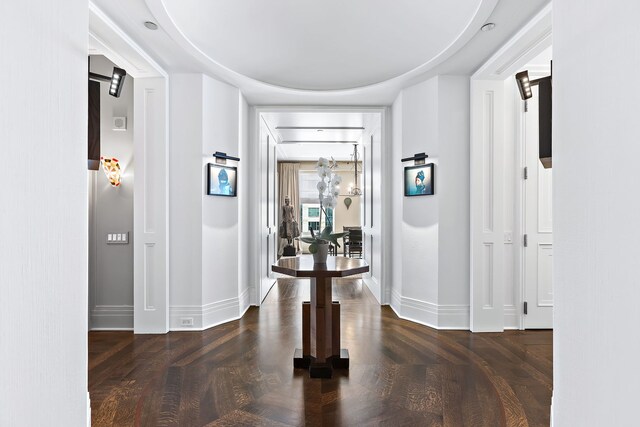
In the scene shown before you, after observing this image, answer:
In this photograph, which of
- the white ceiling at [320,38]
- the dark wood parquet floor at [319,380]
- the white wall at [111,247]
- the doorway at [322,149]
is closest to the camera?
the dark wood parquet floor at [319,380]

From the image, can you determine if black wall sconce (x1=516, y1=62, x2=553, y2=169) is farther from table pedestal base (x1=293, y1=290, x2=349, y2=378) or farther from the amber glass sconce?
the amber glass sconce

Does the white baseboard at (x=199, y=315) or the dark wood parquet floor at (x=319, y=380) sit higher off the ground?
the white baseboard at (x=199, y=315)

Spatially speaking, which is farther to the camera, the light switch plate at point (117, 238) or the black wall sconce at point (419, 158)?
the black wall sconce at point (419, 158)

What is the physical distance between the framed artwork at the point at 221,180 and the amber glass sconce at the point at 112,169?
97 cm

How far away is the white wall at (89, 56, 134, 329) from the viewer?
3.97 metres

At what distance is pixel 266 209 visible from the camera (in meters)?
5.81

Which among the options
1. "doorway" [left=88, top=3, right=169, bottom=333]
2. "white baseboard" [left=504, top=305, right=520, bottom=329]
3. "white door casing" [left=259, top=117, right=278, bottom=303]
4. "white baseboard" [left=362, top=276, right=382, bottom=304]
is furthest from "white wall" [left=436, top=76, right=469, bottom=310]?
→ "doorway" [left=88, top=3, right=169, bottom=333]

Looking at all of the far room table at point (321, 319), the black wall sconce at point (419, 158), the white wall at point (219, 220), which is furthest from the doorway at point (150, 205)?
the black wall sconce at point (419, 158)

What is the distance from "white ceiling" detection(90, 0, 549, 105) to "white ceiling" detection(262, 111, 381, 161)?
875 mm

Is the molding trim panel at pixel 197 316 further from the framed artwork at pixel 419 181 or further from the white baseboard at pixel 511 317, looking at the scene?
the white baseboard at pixel 511 317

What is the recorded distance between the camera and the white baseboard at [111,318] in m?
3.98

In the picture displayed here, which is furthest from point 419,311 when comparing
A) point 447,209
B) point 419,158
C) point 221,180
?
point 221,180

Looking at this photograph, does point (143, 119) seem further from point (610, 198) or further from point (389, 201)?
point (610, 198)

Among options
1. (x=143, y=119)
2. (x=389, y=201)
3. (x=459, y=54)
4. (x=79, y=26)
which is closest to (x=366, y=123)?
(x=389, y=201)
